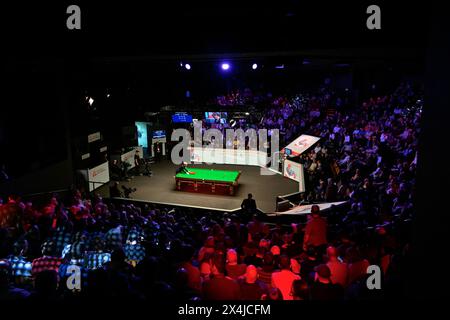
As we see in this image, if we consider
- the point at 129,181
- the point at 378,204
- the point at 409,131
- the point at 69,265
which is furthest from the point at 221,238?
the point at 129,181

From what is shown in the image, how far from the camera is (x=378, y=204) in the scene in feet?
27.3

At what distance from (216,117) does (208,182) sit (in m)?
7.41

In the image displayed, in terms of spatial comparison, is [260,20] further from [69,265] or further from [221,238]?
[69,265]

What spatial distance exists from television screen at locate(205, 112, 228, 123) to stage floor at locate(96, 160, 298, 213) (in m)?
4.25

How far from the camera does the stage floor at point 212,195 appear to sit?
514 inches

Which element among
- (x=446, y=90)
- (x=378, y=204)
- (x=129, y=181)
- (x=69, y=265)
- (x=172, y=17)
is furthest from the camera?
(x=129, y=181)

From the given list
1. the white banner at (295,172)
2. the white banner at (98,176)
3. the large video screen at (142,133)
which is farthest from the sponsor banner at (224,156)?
the white banner at (98,176)

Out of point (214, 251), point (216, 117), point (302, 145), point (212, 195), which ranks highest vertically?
point (216, 117)

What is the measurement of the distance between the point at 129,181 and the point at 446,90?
48.0 ft

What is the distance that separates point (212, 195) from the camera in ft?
45.9

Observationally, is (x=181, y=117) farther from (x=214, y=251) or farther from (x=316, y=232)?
(x=214, y=251)

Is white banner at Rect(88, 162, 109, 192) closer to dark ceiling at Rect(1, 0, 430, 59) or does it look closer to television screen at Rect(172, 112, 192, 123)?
television screen at Rect(172, 112, 192, 123)

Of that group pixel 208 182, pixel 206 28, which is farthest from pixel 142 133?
pixel 206 28
